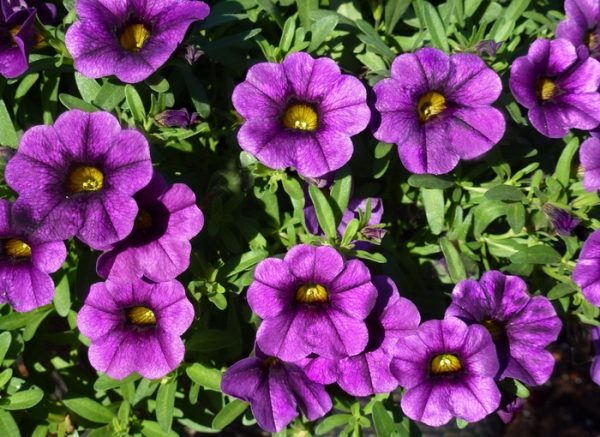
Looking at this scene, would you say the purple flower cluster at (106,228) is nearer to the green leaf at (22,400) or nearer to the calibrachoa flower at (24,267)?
the calibrachoa flower at (24,267)

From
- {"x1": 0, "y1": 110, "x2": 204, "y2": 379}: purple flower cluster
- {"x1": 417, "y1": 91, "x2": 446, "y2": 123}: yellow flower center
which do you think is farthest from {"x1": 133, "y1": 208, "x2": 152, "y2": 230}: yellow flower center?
{"x1": 417, "y1": 91, "x2": 446, "y2": 123}: yellow flower center

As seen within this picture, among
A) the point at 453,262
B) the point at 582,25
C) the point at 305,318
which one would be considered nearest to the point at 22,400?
the point at 305,318

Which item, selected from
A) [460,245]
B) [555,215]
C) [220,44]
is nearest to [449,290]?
[460,245]

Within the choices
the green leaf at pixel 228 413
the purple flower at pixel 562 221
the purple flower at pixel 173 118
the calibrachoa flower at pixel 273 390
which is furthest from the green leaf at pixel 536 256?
the purple flower at pixel 173 118

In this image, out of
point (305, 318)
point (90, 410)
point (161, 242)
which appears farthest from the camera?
point (90, 410)

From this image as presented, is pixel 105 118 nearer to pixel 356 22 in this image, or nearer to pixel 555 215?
pixel 356 22

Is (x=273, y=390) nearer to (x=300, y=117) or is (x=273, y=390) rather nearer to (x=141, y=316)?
(x=141, y=316)

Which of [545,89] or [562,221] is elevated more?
[545,89]
